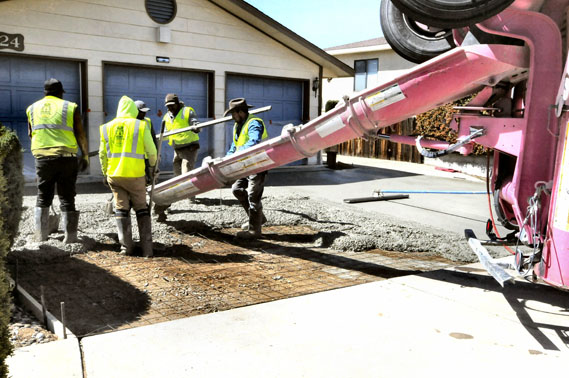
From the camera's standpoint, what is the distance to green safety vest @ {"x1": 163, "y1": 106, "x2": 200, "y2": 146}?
978cm

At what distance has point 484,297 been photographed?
505 cm

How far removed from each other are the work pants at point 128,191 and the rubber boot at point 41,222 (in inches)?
34.7

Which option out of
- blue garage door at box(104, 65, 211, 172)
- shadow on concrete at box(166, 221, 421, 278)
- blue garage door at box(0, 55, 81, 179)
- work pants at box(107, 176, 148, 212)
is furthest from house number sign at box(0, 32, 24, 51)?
work pants at box(107, 176, 148, 212)

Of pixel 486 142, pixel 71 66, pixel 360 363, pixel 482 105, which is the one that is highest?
pixel 71 66

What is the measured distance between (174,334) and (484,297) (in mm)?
2806

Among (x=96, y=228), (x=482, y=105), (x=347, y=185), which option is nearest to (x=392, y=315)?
(x=482, y=105)

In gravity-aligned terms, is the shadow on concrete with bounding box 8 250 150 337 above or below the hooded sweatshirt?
below

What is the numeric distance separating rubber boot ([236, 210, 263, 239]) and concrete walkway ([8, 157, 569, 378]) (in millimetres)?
2375

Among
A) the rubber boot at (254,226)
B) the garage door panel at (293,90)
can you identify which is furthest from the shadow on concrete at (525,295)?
the garage door panel at (293,90)

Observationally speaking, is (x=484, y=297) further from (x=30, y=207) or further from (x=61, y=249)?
(x=30, y=207)

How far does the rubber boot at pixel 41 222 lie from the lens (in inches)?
255

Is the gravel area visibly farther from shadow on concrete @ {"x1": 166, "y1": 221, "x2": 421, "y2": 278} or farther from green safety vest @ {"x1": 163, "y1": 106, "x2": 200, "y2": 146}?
green safety vest @ {"x1": 163, "y1": 106, "x2": 200, "y2": 146}

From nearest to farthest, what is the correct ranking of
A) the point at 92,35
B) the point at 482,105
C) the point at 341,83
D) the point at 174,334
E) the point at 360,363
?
the point at 360,363
the point at 174,334
the point at 482,105
the point at 92,35
the point at 341,83

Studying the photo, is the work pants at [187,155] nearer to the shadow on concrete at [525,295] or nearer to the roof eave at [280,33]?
the roof eave at [280,33]
